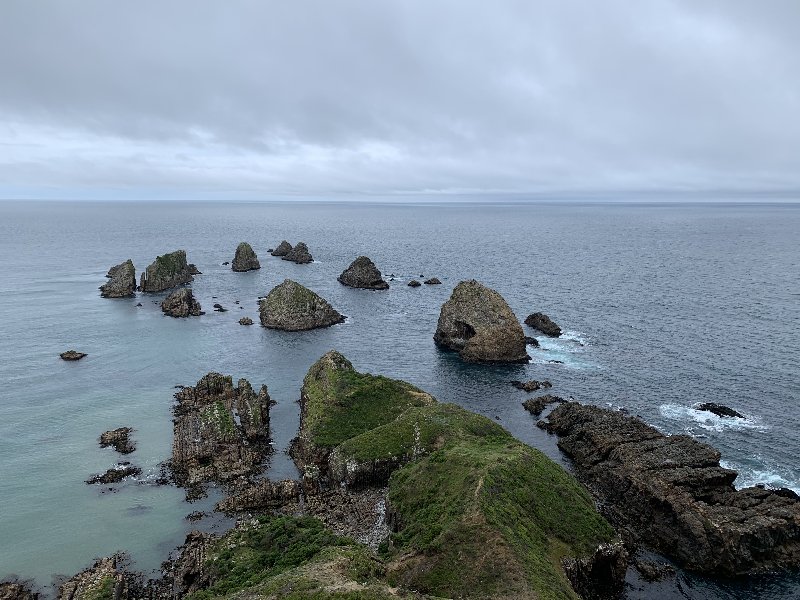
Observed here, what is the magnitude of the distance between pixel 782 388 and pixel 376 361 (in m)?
64.8

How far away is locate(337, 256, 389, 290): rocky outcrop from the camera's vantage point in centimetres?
15862

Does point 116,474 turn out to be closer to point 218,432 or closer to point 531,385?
point 218,432

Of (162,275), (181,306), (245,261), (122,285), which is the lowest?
(181,306)

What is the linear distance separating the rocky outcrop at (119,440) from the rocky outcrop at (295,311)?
163 ft

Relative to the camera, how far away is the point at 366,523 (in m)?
51.7

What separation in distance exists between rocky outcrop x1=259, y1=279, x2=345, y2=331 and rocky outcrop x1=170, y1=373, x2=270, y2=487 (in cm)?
3587

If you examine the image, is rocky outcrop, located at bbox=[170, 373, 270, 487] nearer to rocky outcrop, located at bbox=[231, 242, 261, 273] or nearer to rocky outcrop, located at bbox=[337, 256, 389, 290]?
rocky outcrop, located at bbox=[337, 256, 389, 290]

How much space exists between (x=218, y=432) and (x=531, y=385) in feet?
156

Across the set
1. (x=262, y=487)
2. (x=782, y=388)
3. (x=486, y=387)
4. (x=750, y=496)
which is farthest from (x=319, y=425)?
(x=782, y=388)

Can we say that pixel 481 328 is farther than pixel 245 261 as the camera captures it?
No

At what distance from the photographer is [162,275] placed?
15212cm

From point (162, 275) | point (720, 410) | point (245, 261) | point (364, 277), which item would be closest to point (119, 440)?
point (720, 410)

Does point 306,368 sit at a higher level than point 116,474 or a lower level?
higher

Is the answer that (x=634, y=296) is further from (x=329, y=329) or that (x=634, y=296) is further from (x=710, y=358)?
(x=329, y=329)
